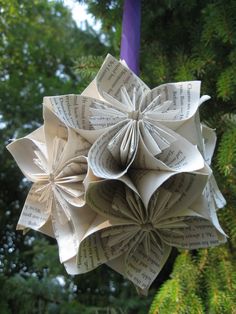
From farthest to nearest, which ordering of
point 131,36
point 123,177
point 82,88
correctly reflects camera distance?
point 82,88
point 131,36
point 123,177

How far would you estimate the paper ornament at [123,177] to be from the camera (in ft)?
1.83

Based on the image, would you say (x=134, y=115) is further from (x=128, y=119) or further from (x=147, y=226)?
(x=147, y=226)

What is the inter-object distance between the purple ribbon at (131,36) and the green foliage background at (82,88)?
16 cm

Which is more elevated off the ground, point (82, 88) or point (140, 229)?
point (82, 88)

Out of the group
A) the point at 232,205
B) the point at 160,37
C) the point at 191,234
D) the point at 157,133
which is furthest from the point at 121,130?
the point at 160,37

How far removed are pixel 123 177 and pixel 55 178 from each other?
84 mm

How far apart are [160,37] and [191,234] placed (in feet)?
1.65

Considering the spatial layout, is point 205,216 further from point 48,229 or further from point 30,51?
point 30,51

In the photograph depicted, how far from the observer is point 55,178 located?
59 centimetres

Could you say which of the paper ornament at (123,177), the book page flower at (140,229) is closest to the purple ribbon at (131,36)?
the paper ornament at (123,177)

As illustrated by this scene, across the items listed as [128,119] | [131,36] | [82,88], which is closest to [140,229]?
[128,119]

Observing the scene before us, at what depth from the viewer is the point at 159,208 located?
1.88ft

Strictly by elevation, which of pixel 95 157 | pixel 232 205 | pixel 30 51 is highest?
pixel 30 51

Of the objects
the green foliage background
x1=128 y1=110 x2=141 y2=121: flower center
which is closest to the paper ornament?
x1=128 y1=110 x2=141 y2=121: flower center
